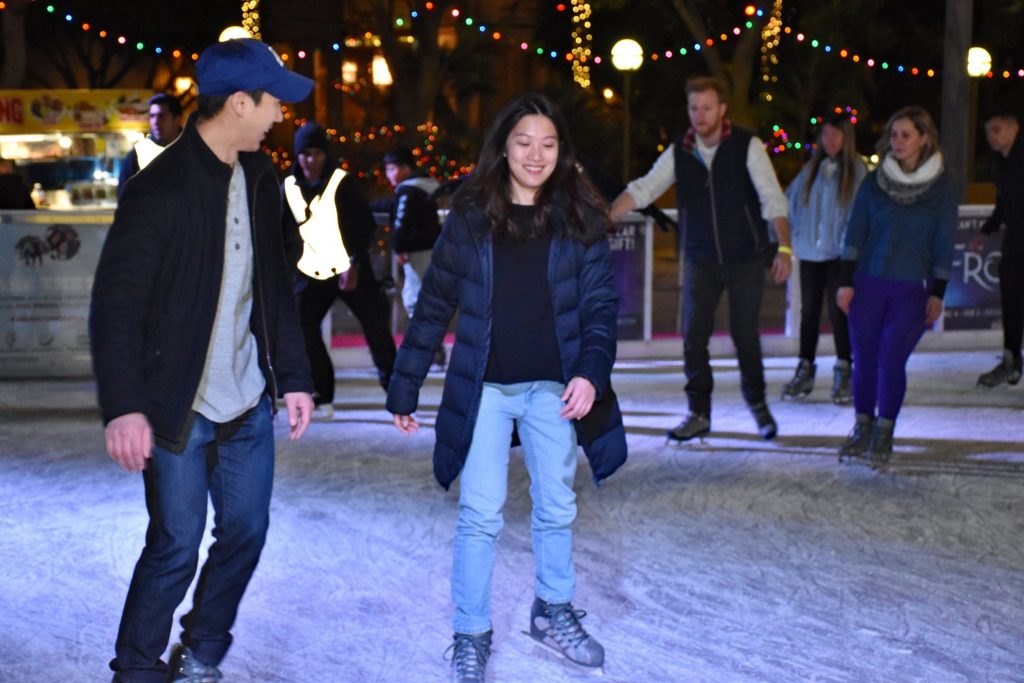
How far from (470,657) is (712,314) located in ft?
13.0

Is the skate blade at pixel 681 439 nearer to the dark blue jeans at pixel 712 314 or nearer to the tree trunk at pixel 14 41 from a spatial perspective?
the dark blue jeans at pixel 712 314

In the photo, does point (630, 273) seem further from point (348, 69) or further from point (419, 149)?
point (348, 69)

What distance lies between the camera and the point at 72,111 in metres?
27.2

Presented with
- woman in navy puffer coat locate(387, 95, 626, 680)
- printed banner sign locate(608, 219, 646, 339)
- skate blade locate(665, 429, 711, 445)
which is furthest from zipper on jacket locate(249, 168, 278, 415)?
printed banner sign locate(608, 219, 646, 339)

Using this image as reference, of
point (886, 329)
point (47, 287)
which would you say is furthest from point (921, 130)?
point (47, 287)

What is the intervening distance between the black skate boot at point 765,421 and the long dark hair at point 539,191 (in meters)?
4.02

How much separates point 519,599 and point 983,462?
3.49m

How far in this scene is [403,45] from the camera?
3259 centimetres

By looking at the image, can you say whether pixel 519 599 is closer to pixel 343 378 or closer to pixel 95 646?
pixel 95 646

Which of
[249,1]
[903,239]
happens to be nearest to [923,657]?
[903,239]

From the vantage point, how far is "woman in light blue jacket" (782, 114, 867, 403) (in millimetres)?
9742

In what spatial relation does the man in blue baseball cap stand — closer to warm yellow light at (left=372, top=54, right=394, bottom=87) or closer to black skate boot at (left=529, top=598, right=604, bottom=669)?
black skate boot at (left=529, top=598, right=604, bottom=669)

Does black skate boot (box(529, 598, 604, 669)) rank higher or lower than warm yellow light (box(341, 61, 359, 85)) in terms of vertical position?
lower

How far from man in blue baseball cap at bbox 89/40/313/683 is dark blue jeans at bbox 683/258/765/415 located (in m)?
3.97
